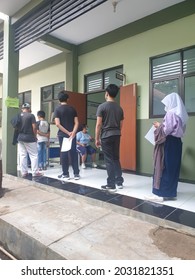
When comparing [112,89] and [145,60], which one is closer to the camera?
[112,89]

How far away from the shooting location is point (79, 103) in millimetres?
5527

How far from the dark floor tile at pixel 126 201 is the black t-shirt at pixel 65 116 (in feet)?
4.77

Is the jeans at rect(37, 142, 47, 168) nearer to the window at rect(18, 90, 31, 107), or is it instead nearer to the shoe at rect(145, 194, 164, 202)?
the shoe at rect(145, 194, 164, 202)

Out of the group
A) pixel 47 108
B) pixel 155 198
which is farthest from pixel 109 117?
pixel 47 108

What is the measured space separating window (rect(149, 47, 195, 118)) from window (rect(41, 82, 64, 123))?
3137 millimetres

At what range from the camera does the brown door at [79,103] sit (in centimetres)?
536

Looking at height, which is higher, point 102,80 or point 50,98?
point 102,80

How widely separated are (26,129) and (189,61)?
3.22 meters

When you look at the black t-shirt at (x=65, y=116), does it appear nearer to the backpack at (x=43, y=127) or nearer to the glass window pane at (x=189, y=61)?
the backpack at (x=43, y=127)

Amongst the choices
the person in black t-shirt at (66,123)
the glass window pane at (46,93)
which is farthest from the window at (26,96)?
the person in black t-shirt at (66,123)

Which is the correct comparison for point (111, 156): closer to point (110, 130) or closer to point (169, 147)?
point (110, 130)

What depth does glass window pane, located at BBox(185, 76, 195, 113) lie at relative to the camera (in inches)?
154

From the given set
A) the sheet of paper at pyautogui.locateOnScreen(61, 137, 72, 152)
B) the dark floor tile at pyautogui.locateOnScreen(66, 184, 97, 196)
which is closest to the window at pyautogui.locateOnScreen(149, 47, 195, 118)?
the sheet of paper at pyautogui.locateOnScreen(61, 137, 72, 152)
